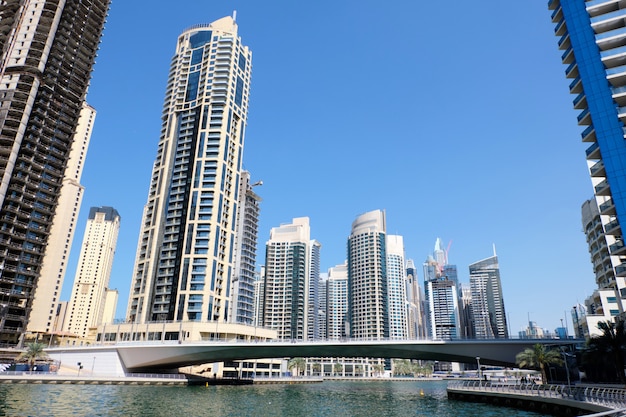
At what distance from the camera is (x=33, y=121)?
118 meters

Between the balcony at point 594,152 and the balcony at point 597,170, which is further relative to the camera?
the balcony at point 594,152

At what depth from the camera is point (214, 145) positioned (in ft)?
464

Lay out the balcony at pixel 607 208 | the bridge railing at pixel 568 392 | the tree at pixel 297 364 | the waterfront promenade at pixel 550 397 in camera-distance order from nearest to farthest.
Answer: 1. the waterfront promenade at pixel 550 397
2. the bridge railing at pixel 568 392
3. the balcony at pixel 607 208
4. the tree at pixel 297 364

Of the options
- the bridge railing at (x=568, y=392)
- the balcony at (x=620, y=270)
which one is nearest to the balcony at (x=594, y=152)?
the balcony at (x=620, y=270)

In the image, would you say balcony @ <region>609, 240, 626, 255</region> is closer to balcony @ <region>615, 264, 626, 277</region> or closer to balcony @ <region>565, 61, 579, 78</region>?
balcony @ <region>615, 264, 626, 277</region>

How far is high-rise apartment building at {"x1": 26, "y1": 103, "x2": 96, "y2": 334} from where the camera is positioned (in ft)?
428

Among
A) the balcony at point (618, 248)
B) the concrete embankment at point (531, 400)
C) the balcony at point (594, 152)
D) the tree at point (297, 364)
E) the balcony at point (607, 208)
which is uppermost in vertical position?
the balcony at point (594, 152)

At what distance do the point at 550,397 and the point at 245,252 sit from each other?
423 ft

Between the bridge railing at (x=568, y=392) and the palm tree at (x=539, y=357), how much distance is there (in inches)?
222

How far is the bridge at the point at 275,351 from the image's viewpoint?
249 ft

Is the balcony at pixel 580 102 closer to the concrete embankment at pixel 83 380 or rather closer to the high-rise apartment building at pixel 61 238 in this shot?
the concrete embankment at pixel 83 380

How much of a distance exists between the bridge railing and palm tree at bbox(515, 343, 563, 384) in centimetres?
563

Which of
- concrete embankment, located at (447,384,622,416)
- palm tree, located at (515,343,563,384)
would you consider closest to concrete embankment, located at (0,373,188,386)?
concrete embankment, located at (447,384,622,416)

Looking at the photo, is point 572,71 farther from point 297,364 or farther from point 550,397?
point 297,364
